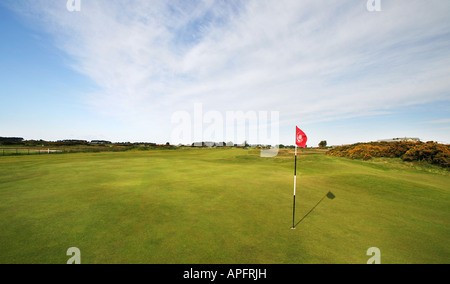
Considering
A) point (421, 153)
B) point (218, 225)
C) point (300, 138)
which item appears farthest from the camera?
point (421, 153)

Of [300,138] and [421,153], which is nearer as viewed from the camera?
[300,138]

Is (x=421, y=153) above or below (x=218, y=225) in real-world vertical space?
above

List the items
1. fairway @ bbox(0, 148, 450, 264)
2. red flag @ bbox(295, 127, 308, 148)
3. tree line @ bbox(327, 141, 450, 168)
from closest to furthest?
fairway @ bbox(0, 148, 450, 264) → red flag @ bbox(295, 127, 308, 148) → tree line @ bbox(327, 141, 450, 168)

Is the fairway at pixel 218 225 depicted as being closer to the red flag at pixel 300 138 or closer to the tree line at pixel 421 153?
the red flag at pixel 300 138

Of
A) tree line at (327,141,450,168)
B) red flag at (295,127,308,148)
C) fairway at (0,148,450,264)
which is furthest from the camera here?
tree line at (327,141,450,168)

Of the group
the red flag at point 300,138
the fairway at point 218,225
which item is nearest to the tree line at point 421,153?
the fairway at point 218,225

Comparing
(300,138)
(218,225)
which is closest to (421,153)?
(300,138)

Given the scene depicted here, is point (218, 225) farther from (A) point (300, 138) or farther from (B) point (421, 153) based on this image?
(B) point (421, 153)

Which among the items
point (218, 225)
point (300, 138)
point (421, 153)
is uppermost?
point (300, 138)

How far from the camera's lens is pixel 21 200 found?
9.39 meters

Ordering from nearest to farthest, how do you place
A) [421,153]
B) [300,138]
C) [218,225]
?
[218,225], [300,138], [421,153]

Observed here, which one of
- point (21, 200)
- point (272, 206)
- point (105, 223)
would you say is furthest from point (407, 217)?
point (21, 200)

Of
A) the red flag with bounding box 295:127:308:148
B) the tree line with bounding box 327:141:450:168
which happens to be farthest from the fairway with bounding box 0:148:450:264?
the tree line with bounding box 327:141:450:168

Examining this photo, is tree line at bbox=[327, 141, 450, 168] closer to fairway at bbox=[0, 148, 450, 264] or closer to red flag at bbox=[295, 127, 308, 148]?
fairway at bbox=[0, 148, 450, 264]
